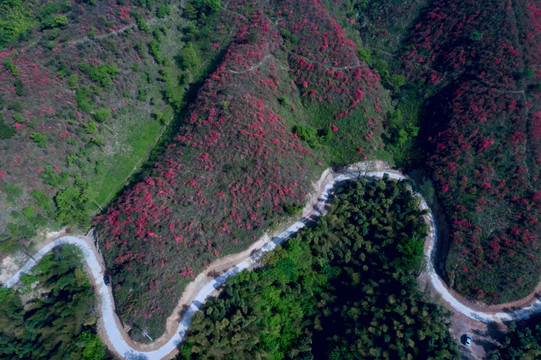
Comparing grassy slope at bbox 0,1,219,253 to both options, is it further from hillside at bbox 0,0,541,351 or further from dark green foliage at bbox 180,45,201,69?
dark green foliage at bbox 180,45,201,69

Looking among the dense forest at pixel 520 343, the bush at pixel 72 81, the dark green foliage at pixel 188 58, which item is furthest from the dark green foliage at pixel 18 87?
the dense forest at pixel 520 343

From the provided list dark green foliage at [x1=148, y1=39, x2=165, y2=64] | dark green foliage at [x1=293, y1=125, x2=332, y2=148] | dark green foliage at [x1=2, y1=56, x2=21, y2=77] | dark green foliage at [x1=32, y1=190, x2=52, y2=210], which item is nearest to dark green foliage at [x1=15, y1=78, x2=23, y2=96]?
dark green foliage at [x1=2, y1=56, x2=21, y2=77]

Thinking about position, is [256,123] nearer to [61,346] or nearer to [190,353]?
[190,353]

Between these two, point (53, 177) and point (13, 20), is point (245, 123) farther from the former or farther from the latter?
point (13, 20)

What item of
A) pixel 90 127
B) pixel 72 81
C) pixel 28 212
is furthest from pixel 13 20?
pixel 28 212

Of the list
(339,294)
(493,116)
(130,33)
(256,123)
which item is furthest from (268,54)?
(339,294)
